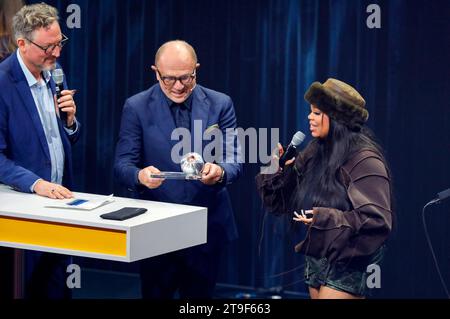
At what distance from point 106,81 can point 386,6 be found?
1.91 meters

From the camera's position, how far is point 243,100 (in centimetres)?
653

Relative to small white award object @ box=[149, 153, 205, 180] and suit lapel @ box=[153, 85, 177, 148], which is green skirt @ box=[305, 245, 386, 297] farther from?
suit lapel @ box=[153, 85, 177, 148]

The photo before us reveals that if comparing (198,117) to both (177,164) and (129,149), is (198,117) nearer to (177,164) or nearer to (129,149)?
(177,164)

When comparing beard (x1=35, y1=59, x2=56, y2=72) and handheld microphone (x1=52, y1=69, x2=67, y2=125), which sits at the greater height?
beard (x1=35, y1=59, x2=56, y2=72)

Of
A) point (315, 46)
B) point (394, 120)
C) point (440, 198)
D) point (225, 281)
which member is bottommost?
point (225, 281)

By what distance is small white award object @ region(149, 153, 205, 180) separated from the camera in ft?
16.1

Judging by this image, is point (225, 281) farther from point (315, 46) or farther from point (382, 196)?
point (382, 196)

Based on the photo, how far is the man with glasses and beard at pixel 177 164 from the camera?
5168mm

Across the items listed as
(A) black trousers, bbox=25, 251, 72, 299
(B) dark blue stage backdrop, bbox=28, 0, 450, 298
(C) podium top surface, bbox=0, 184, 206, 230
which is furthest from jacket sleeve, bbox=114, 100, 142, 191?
(B) dark blue stage backdrop, bbox=28, 0, 450, 298

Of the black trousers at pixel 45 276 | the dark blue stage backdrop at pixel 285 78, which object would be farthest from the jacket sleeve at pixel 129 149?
the dark blue stage backdrop at pixel 285 78

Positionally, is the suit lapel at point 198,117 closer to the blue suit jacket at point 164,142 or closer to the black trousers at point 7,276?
the blue suit jacket at point 164,142

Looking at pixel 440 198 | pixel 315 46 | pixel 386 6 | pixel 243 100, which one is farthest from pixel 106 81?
pixel 440 198

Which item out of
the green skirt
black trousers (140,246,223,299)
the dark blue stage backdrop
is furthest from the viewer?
the dark blue stage backdrop
